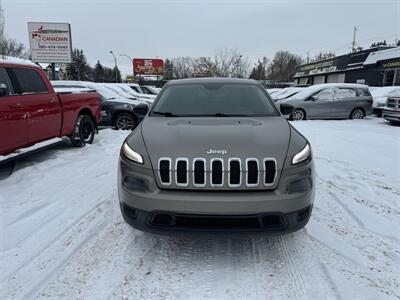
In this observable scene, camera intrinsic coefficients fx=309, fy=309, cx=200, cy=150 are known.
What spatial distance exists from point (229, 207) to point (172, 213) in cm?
46

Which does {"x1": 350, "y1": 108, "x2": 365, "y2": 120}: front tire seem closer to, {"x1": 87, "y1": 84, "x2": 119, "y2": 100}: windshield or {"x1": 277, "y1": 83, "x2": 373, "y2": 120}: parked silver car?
{"x1": 277, "y1": 83, "x2": 373, "y2": 120}: parked silver car

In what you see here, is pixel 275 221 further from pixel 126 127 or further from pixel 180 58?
pixel 180 58

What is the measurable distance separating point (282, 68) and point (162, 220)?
75602 millimetres

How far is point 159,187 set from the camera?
2.58 metres

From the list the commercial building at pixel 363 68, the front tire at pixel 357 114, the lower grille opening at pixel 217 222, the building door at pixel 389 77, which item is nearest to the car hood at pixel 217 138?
the lower grille opening at pixel 217 222

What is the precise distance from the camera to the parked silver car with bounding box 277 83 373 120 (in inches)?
533

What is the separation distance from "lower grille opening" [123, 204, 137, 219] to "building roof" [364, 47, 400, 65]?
3112cm

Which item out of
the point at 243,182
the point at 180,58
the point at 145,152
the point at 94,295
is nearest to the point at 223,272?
the point at 243,182

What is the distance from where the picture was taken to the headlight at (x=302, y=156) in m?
2.69

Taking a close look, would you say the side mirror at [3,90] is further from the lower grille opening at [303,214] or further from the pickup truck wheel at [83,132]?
the lower grille opening at [303,214]

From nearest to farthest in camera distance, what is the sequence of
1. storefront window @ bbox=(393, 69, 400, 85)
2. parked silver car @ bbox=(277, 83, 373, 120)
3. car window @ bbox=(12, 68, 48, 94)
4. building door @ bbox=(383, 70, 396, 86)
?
car window @ bbox=(12, 68, 48, 94)
parked silver car @ bbox=(277, 83, 373, 120)
storefront window @ bbox=(393, 69, 400, 85)
building door @ bbox=(383, 70, 396, 86)

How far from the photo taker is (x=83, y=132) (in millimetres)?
7555

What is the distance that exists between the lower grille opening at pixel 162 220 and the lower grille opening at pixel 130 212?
19 cm

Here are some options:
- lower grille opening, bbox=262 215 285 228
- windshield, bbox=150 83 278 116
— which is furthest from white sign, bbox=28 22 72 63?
lower grille opening, bbox=262 215 285 228
